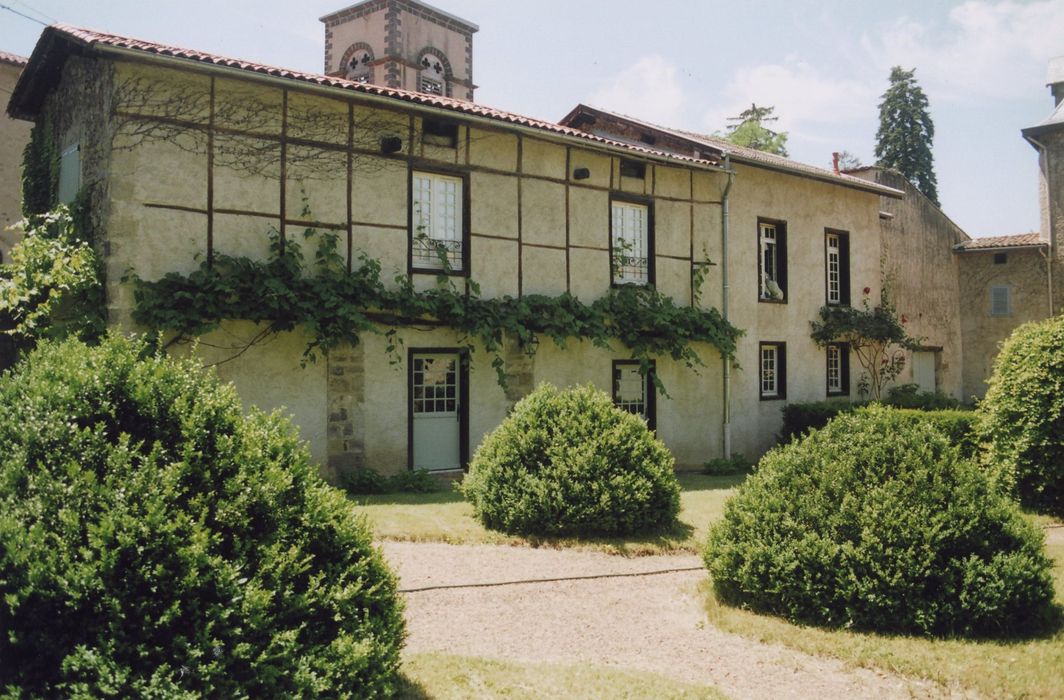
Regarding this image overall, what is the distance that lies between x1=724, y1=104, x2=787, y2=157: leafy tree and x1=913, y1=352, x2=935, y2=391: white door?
49.6ft

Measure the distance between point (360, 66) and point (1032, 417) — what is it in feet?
90.0

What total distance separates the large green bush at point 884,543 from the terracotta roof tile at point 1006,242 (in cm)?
2147

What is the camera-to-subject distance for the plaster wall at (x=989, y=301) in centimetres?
2488

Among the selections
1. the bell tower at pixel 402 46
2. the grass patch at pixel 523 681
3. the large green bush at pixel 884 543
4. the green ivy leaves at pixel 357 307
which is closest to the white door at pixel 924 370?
the green ivy leaves at pixel 357 307

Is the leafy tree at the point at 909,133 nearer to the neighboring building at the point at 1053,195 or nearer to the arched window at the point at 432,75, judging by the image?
the neighboring building at the point at 1053,195

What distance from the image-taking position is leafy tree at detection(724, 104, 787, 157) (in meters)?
36.9

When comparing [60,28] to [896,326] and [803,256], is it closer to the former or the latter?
[803,256]

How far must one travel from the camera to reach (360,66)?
1240 inches

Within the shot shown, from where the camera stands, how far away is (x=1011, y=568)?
228 inches

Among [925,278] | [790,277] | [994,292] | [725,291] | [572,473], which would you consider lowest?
[572,473]

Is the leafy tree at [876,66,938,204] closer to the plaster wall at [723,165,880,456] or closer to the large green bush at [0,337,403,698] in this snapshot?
the plaster wall at [723,165,880,456]

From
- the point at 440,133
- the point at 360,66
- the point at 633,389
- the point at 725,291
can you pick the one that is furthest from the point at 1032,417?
the point at 360,66

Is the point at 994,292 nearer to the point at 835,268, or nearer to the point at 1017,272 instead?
the point at 1017,272

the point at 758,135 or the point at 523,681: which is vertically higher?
the point at 758,135
